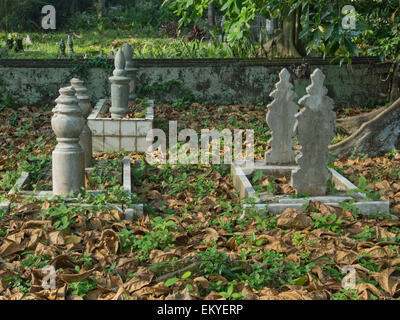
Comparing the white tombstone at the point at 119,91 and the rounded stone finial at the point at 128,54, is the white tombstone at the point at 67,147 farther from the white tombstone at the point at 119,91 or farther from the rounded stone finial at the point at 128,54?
the rounded stone finial at the point at 128,54

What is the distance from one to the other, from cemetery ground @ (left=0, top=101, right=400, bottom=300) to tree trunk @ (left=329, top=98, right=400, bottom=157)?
1435mm

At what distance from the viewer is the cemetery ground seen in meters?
4.02

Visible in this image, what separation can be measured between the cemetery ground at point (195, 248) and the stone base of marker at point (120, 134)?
6.80 ft

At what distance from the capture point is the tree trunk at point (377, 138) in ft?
28.2

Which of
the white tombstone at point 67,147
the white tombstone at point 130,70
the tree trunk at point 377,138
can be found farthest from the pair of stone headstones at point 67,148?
the white tombstone at point 130,70

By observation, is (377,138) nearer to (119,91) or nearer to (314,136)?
(314,136)

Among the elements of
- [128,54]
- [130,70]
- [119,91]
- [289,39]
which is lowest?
[119,91]

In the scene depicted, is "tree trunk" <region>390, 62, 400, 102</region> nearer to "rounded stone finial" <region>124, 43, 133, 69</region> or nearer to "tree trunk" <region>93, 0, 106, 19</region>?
"rounded stone finial" <region>124, 43, 133, 69</region>

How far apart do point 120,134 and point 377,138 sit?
392cm

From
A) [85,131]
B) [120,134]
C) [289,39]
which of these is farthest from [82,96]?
[289,39]

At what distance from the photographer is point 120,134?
30.2 feet

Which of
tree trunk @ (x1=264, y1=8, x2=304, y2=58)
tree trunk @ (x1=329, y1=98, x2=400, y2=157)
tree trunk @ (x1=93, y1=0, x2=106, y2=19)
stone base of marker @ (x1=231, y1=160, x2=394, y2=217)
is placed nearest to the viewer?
stone base of marker @ (x1=231, y1=160, x2=394, y2=217)

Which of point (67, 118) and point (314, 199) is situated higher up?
point (67, 118)

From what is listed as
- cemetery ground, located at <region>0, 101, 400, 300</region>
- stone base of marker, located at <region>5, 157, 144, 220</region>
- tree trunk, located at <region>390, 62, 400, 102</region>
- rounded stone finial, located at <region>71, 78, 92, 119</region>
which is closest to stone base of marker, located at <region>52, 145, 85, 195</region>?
stone base of marker, located at <region>5, 157, 144, 220</region>
